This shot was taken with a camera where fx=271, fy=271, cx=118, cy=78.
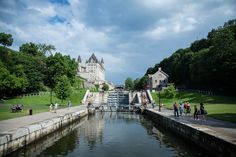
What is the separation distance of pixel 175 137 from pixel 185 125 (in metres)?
2.60

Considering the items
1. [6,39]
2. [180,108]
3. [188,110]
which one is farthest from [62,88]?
[188,110]

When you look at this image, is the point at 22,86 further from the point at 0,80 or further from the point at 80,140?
the point at 80,140

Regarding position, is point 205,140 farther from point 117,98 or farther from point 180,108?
point 117,98

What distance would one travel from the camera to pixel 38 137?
2256 centimetres

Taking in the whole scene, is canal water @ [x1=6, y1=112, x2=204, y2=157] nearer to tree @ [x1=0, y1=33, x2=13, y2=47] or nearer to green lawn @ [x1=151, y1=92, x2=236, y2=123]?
green lawn @ [x1=151, y1=92, x2=236, y2=123]

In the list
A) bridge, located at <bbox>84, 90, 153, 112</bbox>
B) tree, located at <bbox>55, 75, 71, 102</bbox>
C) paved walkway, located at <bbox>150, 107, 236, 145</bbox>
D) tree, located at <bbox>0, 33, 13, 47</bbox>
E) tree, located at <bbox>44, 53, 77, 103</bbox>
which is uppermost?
tree, located at <bbox>0, 33, 13, 47</bbox>

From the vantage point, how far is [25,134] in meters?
19.5

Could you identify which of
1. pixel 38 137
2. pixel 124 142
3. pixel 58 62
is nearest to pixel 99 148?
pixel 124 142

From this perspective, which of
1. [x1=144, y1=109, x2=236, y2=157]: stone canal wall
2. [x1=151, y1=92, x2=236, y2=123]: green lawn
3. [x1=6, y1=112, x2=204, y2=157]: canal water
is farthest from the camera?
[x1=151, y1=92, x2=236, y2=123]: green lawn

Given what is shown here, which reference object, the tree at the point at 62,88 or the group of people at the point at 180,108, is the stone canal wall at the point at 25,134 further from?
the tree at the point at 62,88

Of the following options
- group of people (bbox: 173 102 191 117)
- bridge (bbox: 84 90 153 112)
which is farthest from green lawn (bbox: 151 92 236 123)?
bridge (bbox: 84 90 153 112)

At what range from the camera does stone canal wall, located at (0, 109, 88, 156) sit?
16.2 metres

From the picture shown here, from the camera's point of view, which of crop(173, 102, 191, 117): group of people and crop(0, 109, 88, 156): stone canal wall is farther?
crop(173, 102, 191, 117): group of people

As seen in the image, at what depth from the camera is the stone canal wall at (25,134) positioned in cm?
1617
